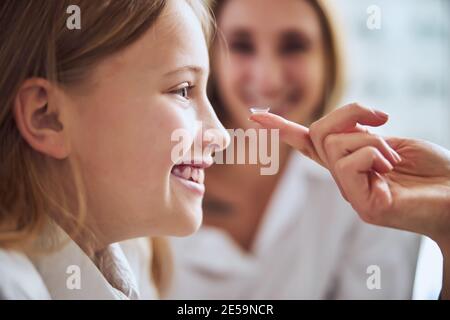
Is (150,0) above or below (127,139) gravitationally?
above

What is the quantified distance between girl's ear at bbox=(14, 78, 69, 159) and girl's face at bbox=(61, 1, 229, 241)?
11mm

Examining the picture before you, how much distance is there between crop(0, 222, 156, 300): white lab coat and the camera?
488mm

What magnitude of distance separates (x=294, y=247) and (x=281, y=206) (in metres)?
0.12

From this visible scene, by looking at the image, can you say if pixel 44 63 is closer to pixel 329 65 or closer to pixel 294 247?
pixel 329 65

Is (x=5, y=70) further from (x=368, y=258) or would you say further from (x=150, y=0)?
(x=368, y=258)

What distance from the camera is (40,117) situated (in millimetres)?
504

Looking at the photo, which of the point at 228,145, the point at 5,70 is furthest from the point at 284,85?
the point at 5,70

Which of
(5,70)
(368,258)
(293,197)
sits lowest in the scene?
(368,258)

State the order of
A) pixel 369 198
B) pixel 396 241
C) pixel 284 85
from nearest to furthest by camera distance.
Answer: pixel 369 198, pixel 284 85, pixel 396 241

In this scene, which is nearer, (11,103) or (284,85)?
(11,103)

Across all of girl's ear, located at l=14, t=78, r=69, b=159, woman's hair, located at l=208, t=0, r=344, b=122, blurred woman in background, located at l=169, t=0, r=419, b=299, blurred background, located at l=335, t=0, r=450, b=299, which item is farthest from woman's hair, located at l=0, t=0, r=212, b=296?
blurred background, located at l=335, t=0, r=450, b=299

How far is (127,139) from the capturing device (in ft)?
1.65

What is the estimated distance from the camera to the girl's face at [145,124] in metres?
0.49
